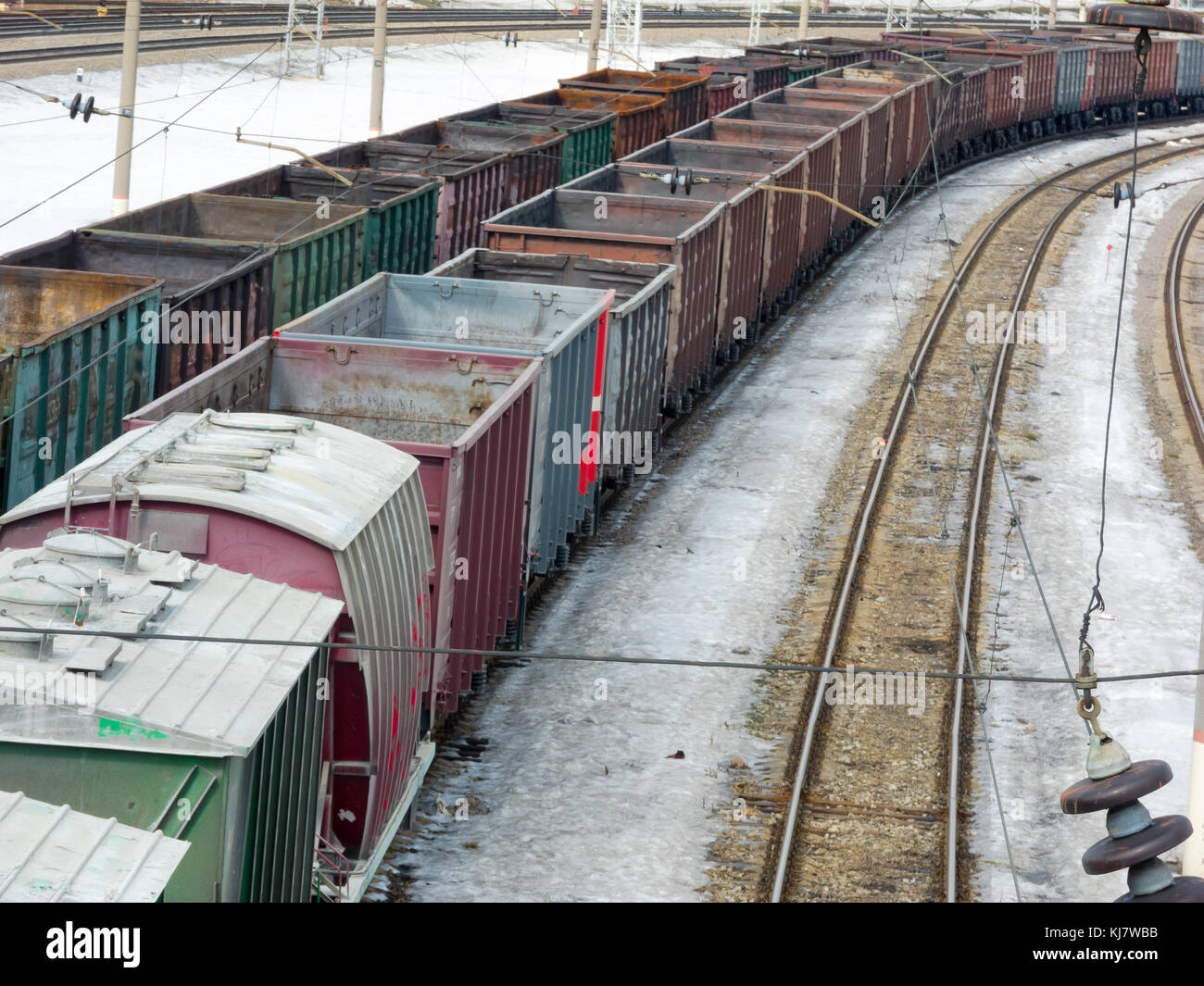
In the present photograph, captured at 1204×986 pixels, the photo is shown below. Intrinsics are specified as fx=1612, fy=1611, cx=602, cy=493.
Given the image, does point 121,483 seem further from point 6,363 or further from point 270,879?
point 6,363

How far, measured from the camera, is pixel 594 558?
676 inches

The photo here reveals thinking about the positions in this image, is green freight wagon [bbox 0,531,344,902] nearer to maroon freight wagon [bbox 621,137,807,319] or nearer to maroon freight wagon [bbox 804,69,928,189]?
maroon freight wagon [bbox 621,137,807,319]

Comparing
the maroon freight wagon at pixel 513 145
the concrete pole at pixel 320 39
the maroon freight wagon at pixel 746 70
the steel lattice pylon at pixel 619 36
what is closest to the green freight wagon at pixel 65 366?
the maroon freight wagon at pixel 513 145

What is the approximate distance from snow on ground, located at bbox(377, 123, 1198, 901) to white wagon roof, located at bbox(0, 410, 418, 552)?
9.61 ft

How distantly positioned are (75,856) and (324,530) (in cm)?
309

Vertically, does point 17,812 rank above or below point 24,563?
below

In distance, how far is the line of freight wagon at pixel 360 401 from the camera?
25.3 ft

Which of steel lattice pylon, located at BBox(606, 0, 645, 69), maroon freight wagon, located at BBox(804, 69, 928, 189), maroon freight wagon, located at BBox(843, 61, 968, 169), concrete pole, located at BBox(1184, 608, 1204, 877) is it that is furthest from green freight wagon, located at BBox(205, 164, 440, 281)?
steel lattice pylon, located at BBox(606, 0, 645, 69)

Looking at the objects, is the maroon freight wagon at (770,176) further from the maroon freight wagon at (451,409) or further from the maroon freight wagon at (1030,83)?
the maroon freight wagon at (1030,83)

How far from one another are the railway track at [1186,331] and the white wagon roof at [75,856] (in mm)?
18212

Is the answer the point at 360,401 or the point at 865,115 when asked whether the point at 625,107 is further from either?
the point at 360,401

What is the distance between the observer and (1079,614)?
16.1 metres

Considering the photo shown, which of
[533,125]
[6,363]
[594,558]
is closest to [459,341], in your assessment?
[594,558]
